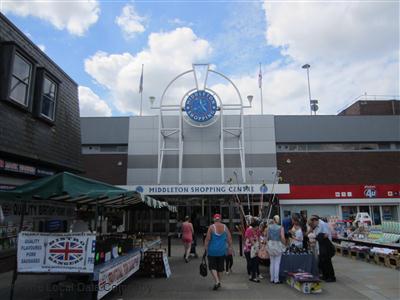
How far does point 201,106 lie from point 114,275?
19194mm

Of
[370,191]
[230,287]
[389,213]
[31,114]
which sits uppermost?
[31,114]

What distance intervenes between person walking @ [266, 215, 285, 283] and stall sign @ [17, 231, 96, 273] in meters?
4.48

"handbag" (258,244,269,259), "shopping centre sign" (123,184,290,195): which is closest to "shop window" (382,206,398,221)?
"shopping centre sign" (123,184,290,195)

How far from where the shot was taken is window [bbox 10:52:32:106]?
10.4 metres

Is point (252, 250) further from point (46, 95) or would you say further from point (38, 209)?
point (46, 95)

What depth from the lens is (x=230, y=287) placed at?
8523mm

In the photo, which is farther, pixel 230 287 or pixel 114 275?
pixel 230 287

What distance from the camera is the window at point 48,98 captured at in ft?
39.6

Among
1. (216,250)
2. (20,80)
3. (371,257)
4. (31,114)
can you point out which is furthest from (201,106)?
(216,250)

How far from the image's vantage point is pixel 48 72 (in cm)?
1222

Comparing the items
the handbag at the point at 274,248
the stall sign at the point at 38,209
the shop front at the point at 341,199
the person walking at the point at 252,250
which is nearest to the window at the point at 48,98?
the stall sign at the point at 38,209

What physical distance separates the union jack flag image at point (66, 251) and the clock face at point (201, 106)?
19301 mm

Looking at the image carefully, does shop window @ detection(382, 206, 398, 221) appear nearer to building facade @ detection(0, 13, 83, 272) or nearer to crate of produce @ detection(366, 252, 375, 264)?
crate of produce @ detection(366, 252, 375, 264)

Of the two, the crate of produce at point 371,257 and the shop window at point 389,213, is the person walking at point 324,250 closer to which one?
the crate of produce at point 371,257
